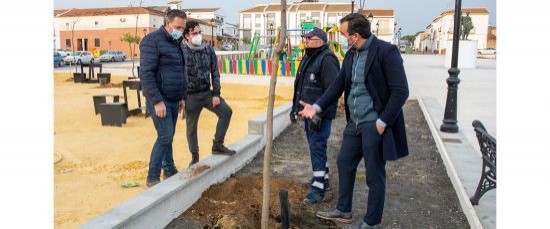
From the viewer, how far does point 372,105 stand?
3.48 m

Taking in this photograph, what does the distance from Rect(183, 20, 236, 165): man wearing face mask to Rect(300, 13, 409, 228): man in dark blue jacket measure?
165cm

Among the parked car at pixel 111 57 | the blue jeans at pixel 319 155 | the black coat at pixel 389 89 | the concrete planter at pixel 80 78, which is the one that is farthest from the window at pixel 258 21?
the black coat at pixel 389 89

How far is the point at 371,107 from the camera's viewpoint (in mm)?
3488

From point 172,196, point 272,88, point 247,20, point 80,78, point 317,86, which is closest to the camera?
point 272,88

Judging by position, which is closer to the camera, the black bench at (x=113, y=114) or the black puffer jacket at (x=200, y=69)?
the black puffer jacket at (x=200, y=69)

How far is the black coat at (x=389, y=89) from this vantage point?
11.0 feet

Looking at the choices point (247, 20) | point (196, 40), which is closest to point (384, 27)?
point (247, 20)

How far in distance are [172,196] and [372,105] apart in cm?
175

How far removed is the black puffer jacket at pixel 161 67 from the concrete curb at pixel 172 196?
2.48ft

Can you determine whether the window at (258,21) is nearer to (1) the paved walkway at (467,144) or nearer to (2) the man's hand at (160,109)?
(1) the paved walkway at (467,144)

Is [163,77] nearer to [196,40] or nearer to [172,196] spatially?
[196,40]

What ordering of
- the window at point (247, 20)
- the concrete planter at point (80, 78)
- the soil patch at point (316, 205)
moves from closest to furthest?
the soil patch at point (316, 205), the concrete planter at point (80, 78), the window at point (247, 20)

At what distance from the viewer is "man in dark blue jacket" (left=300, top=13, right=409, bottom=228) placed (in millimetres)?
3359

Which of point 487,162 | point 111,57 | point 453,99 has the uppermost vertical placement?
point 111,57
